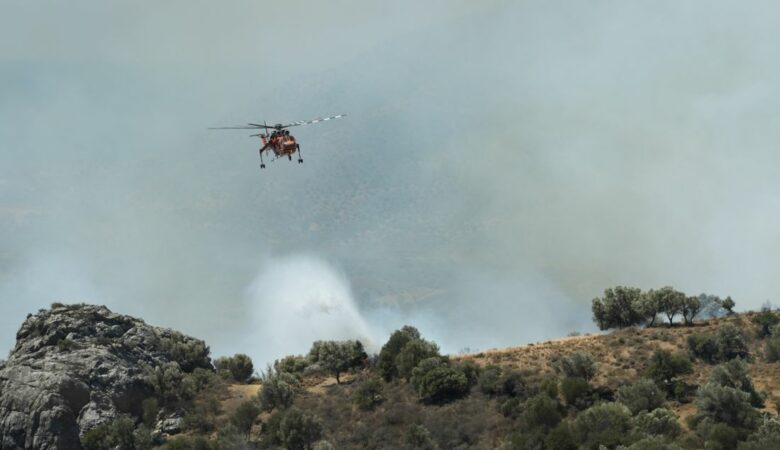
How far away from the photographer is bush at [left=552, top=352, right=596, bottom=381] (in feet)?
319

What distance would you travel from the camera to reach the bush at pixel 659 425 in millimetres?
80812

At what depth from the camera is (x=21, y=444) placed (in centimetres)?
9419

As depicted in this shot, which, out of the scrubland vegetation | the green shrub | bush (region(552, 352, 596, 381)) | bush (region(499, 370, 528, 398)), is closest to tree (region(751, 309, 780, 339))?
the scrubland vegetation

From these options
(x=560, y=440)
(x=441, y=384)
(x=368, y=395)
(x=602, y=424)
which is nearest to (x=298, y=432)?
Answer: (x=368, y=395)

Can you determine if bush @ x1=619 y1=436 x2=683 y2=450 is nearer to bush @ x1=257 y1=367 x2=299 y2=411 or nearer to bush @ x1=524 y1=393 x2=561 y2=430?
bush @ x1=524 y1=393 x2=561 y2=430

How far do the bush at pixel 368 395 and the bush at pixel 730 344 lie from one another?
36801 mm

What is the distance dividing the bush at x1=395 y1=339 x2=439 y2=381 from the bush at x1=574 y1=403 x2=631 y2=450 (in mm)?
25644

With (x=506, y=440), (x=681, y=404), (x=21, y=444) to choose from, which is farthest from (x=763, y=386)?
(x=21, y=444)

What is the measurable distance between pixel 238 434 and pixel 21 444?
22645mm

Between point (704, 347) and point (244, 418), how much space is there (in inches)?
1966

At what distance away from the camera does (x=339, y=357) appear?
370 feet

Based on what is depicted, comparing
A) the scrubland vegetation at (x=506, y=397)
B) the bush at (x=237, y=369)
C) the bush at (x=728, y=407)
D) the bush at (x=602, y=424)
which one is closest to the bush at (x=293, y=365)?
the scrubland vegetation at (x=506, y=397)

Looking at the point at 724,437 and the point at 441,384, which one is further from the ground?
the point at 441,384

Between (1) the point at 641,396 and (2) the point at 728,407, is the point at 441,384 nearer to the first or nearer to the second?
(1) the point at 641,396
